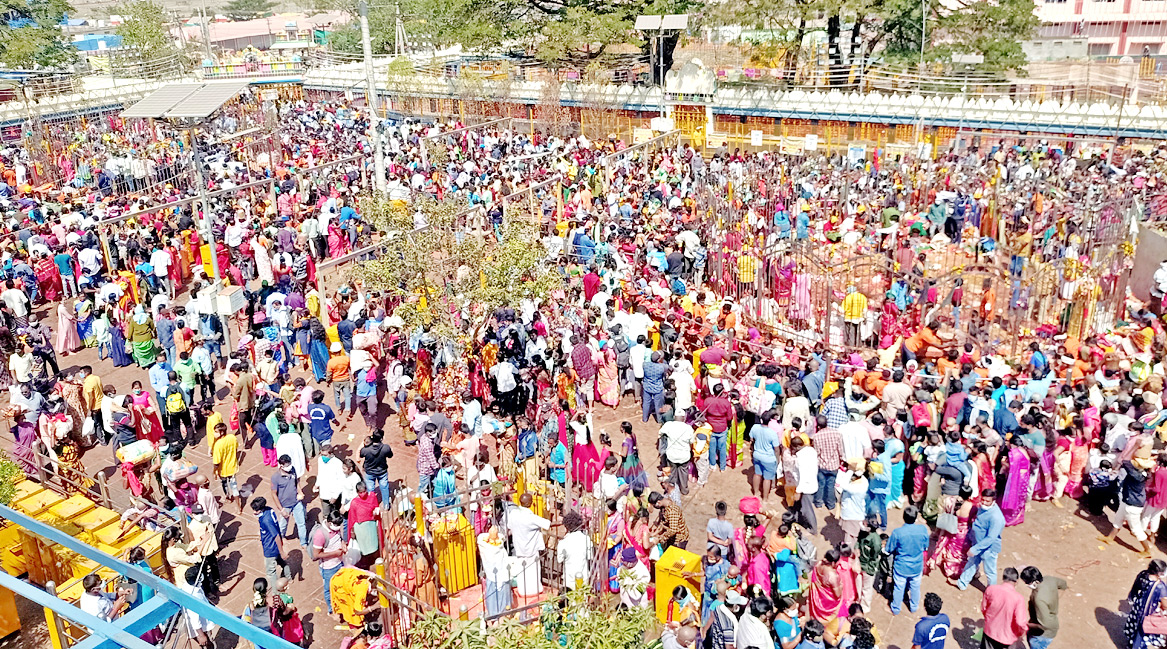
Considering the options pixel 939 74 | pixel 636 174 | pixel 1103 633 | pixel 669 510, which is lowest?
pixel 1103 633

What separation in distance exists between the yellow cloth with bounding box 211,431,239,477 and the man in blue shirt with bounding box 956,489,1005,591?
793cm

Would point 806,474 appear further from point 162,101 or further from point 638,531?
point 162,101

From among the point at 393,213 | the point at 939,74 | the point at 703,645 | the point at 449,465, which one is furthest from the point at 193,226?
the point at 939,74

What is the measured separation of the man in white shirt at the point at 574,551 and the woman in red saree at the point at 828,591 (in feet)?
6.49

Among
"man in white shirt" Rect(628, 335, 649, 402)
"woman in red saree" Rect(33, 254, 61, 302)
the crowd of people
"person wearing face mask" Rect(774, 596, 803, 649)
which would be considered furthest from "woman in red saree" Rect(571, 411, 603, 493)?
"woman in red saree" Rect(33, 254, 61, 302)

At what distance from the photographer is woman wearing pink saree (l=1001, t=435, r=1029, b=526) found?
9.45 m

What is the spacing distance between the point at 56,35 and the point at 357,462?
144 ft

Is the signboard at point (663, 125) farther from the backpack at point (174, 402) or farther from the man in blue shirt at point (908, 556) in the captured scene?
the man in blue shirt at point (908, 556)

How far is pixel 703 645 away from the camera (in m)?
7.80

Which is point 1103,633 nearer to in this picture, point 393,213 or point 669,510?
point 669,510

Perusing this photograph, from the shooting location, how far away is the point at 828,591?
7.72 meters

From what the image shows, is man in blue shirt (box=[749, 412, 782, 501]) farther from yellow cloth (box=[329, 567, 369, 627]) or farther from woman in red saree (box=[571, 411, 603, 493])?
yellow cloth (box=[329, 567, 369, 627])

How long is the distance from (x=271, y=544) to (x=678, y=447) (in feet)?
14.4

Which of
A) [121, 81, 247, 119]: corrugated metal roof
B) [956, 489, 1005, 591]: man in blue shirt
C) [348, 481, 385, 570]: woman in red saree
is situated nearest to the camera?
[956, 489, 1005, 591]: man in blue shirt
